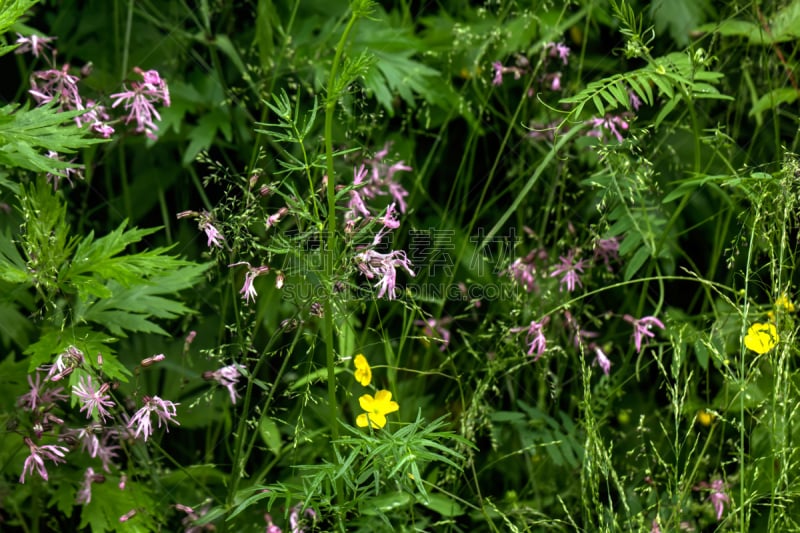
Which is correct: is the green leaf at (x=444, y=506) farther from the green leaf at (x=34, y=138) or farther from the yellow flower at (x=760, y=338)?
the green leaf at (x=34, y=138)

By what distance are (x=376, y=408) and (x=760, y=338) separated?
2.51 feet

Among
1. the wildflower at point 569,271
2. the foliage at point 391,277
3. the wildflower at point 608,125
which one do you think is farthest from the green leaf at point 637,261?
the wildflower at point 608,125

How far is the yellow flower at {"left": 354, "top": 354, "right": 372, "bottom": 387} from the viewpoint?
1.78 m

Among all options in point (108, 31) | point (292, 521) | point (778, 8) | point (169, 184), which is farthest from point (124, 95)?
point (778, 8)

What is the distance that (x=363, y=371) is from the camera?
181cm

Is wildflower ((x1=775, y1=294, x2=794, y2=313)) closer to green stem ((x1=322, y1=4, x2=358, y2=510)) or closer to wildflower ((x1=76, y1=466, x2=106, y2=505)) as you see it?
green stem ((x1=322, y1=4, x2=358, y2=510))

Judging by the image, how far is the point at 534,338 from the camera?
2141 mm

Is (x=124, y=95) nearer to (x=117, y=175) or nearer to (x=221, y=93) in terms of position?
(x=221, y=93)

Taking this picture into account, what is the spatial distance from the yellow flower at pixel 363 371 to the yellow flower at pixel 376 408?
0.04 m

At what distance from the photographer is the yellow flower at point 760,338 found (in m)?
1.79

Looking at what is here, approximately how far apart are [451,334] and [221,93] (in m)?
0.90

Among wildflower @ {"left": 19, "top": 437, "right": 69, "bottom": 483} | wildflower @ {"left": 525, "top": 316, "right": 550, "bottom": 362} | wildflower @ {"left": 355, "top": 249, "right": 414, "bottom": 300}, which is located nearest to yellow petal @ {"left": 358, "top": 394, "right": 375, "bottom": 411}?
wildflower @ {"left": 355, "top": 249, "right": 414, "bottom": 300}

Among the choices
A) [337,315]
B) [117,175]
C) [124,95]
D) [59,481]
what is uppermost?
[124,95]

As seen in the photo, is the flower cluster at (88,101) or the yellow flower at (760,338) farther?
the flower cluster at (88,101)
